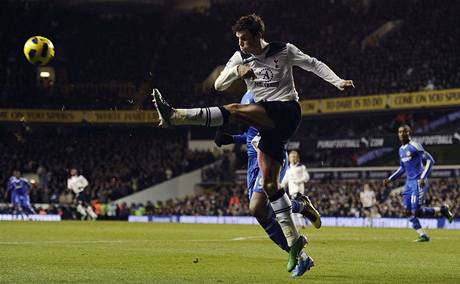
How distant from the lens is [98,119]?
182ft

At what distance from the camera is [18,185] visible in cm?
3769

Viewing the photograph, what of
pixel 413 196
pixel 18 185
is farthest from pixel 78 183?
pixel 413 196

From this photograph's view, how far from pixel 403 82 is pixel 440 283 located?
37.9m

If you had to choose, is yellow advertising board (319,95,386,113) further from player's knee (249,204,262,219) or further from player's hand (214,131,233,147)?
player's knee (249,204,262,219)

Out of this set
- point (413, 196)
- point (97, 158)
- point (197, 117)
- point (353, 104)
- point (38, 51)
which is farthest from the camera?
point (97, 158)

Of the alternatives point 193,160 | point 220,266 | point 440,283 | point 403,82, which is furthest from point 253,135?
point 193,160

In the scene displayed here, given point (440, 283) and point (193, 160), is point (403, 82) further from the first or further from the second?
point (440, 283)

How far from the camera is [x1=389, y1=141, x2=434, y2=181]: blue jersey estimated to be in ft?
63.8

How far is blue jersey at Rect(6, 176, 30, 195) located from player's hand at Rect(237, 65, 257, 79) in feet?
98.0

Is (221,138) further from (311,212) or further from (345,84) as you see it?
(345,84)

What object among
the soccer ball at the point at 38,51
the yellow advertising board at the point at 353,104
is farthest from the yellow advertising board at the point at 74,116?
the soccer ball at the point at 38,51

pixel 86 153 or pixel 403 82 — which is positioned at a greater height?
pixel 403 82

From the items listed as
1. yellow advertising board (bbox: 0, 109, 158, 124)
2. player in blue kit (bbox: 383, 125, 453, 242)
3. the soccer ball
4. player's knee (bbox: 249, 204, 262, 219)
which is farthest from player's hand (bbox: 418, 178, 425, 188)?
yellow advertising board (bbox: 0, 109, 158, 124)

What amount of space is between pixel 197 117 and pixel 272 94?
4.26 feet
